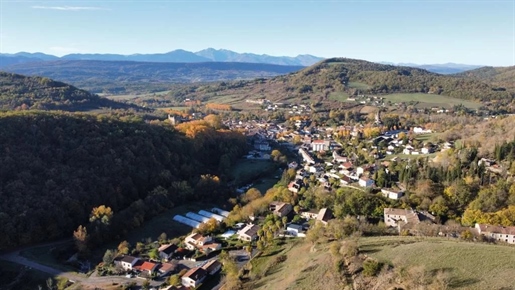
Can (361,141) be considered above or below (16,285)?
above

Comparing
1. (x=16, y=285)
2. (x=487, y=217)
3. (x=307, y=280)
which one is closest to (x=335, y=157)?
(x=487, y=217)

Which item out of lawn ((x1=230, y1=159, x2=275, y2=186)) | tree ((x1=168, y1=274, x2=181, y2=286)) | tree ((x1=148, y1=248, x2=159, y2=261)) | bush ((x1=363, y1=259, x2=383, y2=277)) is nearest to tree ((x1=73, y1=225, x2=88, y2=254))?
tree ((x1=148, y1=248, x2=159, y2=261))

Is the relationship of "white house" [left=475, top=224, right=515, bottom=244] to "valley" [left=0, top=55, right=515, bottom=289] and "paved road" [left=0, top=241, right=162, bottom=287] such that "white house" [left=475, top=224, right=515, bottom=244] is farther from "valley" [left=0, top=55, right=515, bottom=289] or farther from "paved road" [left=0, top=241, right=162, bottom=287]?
"paved road" [left=0, top=241, right=162, bottom=287]

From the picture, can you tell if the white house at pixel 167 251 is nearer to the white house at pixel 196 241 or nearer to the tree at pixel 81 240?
the white house at pixel 196 241

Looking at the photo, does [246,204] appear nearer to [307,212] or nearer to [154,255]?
[307,212]

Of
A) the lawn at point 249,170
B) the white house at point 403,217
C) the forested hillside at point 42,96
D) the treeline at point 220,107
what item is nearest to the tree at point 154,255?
the white house at point 403,217

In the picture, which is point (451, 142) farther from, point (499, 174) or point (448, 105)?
point (448, 105)
